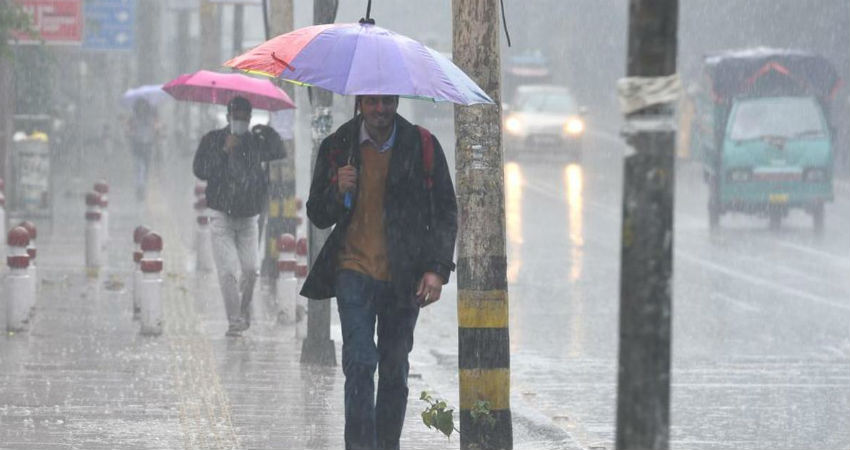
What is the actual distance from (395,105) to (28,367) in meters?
4.76

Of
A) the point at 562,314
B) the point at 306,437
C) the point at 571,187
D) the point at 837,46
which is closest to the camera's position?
the point at 306,437

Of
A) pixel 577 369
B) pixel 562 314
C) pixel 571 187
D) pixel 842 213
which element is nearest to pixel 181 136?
pixel 571 187

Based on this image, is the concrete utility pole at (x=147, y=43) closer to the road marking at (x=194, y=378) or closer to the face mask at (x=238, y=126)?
the road marking at (x=194, y=378)

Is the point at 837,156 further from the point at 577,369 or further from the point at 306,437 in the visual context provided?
the point at 306,437

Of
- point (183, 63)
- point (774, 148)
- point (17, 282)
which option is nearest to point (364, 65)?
point (17, 282)

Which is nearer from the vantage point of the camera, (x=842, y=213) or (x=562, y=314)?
(x=562, y=314)

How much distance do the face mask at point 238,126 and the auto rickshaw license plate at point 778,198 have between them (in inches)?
565

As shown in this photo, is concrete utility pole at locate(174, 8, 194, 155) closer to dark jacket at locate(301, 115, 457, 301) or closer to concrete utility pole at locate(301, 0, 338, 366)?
concrete utility pole at locate(301, 0, 338, 366)

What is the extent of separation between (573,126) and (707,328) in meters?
26.7

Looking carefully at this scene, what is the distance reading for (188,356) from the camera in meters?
11.8

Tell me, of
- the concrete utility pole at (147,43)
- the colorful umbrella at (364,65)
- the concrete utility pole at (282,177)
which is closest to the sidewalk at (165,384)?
the concrete utility pole at (282,177)

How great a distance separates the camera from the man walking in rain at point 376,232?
7055 millimetres

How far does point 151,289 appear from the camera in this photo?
12.6m

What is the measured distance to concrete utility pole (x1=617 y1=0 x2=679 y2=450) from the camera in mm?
4918
